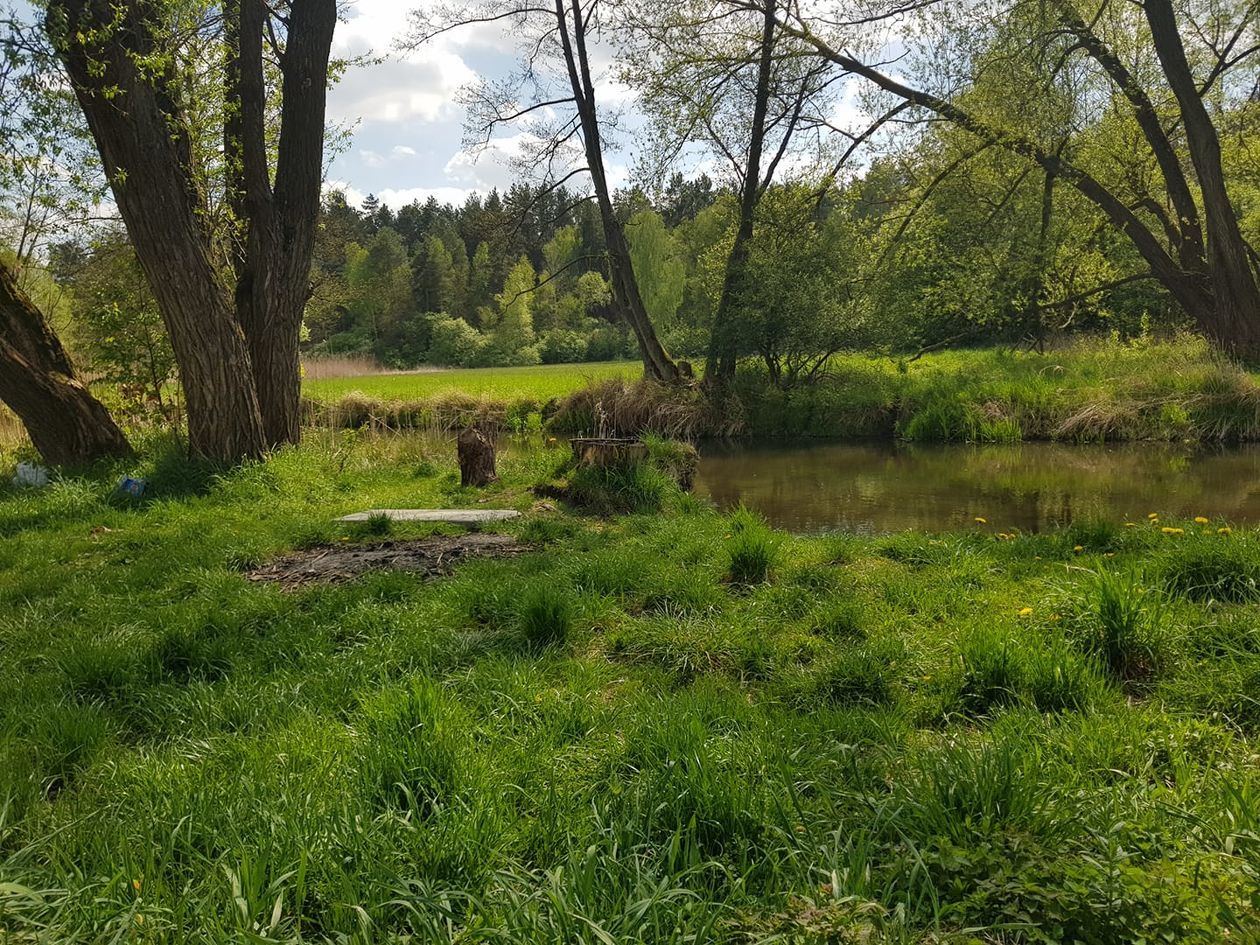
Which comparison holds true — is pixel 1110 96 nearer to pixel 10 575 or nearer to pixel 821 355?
pixel 821 355

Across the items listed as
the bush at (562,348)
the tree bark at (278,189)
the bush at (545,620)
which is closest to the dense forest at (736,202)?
the tree bark at (278,189)

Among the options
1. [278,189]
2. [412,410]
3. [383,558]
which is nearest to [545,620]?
[383,558]

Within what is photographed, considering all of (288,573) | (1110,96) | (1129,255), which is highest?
(1110,96)

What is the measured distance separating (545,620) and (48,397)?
8.76 meters

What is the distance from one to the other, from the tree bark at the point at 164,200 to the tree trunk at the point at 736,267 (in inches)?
460

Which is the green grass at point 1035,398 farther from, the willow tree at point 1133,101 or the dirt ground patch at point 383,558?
the dirt ground patch at point 383,558

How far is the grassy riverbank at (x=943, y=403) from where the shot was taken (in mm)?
13359

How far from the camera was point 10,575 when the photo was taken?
572 centimetres

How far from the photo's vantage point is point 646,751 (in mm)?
2713

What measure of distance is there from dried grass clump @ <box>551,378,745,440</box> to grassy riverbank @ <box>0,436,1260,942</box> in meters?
11.2

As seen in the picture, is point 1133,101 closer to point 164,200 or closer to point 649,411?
point 649,411

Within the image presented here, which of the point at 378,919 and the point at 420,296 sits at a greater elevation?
the point at 420,296

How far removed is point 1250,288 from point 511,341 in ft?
144

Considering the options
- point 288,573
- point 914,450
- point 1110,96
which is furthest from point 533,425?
point 1110,96
